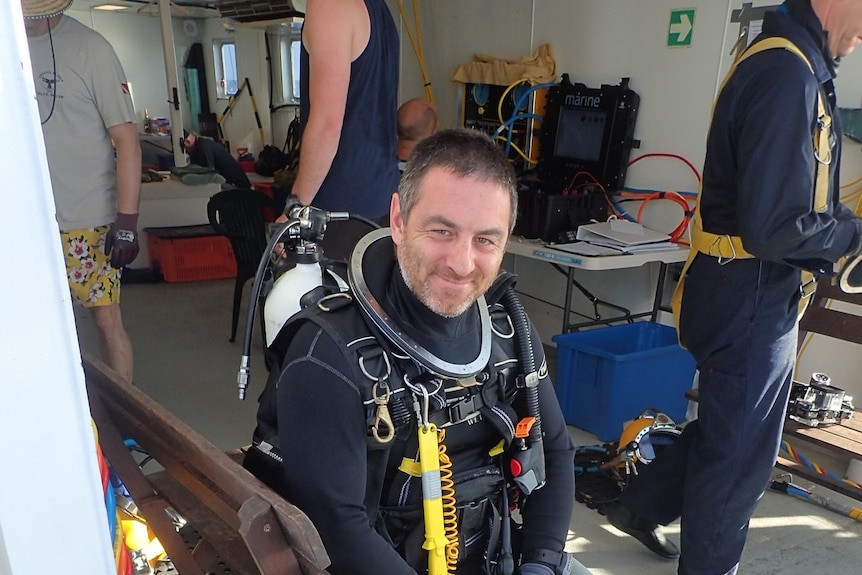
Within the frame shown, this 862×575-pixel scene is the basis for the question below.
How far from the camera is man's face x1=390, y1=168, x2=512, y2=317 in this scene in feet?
3.98

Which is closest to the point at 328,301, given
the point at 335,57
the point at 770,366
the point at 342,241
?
the point at 342,241

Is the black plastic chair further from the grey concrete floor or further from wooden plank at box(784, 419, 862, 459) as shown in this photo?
wooden plank at box(784, 419, 862, 459)

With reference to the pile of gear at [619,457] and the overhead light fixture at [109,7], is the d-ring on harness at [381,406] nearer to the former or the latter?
the pile of gear at [619,457]

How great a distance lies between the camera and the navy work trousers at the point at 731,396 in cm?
184

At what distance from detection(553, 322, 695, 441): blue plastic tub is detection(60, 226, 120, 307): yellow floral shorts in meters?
1.92

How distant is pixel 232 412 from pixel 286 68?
7.42 meters

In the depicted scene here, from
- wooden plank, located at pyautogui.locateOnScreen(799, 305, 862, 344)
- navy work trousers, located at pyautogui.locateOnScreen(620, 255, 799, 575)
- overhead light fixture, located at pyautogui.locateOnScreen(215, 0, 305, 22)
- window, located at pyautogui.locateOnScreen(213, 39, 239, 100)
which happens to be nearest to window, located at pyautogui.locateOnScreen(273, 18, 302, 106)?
window, located at pyautogui.locateOnScreen(213, 39, 239, 100)

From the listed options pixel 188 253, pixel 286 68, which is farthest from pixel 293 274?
pixel 286 68

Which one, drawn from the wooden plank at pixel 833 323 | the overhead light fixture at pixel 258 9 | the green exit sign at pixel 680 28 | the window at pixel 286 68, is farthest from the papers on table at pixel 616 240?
the window at pixel 286 68

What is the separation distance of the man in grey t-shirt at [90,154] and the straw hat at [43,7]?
0.13 feet

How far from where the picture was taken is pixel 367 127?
2.13 meters

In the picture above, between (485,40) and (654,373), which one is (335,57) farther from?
(485,40)

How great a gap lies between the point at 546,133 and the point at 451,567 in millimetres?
3185

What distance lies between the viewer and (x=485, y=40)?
4527 millimetres
